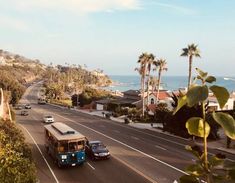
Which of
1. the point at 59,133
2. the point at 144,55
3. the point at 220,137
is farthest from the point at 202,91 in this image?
the point at 144,55

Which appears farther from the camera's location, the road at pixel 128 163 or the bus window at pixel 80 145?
the bus window at pixel 80 145

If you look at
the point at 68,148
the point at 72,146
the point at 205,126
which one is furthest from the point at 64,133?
the point at 205,126

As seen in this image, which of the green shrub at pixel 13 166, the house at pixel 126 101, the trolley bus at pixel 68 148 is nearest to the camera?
the green shrub at pixel 13 166

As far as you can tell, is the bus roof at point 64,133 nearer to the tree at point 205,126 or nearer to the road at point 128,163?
the road at point 128,163

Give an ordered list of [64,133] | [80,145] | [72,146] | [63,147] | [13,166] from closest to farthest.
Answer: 1. [13,166]
2. [63,147]
3. [72,146]
4. [80,145]
5. [64,133]

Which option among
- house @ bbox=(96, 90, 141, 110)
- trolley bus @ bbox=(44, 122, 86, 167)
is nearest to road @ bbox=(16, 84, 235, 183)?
trolley bus @ bbox=(44, 122, 86, 167)

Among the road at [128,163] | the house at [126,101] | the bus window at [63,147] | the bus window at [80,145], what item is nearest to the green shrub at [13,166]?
the road at [128,163]

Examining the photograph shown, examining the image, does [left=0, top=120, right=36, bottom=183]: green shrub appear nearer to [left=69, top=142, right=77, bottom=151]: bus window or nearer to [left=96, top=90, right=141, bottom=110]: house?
[left=69, top=142, right=77, bottom=151]: bus window

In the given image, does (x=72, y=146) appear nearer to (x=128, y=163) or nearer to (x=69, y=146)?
(x=69, y=146)

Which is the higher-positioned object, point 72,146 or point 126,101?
point 72,146
